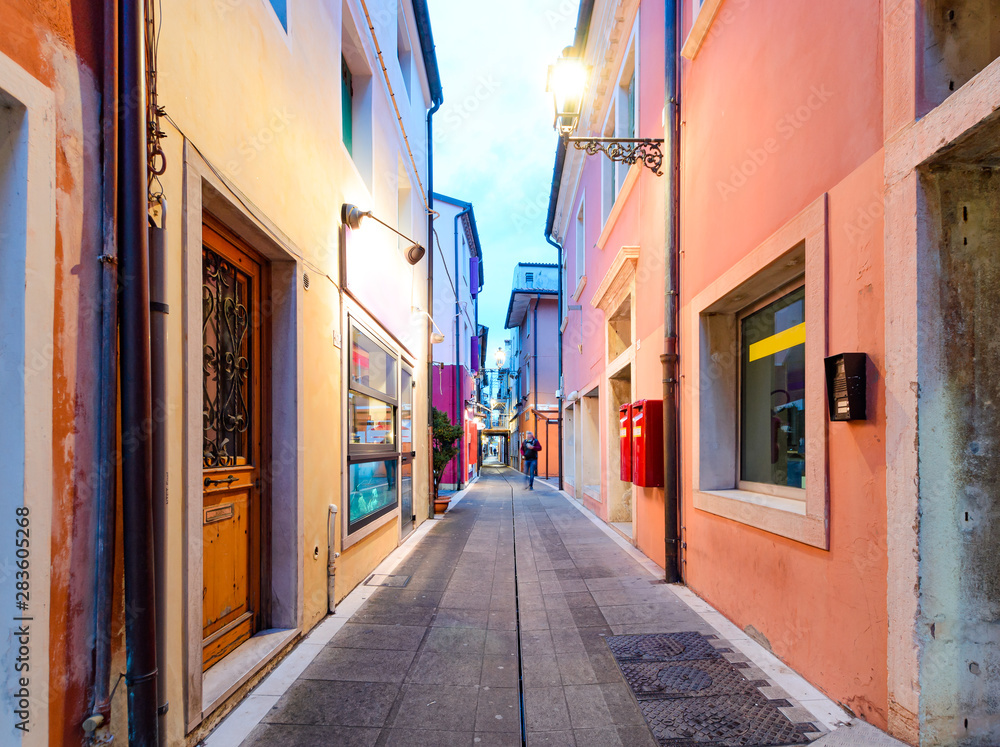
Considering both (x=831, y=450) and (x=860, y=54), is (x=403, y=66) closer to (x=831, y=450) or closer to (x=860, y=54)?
(x=860, y=54)

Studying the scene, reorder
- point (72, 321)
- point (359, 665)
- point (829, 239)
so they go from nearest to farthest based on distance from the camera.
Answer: point (72, 321) < point (829, 239) < point (359, 665)

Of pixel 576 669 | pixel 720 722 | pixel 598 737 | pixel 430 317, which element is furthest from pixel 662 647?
pixel 430 317

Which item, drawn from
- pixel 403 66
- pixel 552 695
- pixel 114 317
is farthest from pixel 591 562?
pixel 403 66

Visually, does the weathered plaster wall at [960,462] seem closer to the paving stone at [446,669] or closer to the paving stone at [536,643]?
the paving stone at [536,643]

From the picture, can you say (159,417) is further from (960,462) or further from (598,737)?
(960,462)

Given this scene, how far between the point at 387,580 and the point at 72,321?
15.2ft

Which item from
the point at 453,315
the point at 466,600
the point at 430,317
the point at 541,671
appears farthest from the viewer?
the point at 453,315

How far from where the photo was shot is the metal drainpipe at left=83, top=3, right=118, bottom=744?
6.80ft

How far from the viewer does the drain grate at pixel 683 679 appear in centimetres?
329

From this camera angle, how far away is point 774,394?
15.1ft

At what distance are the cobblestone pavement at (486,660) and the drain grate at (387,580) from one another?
0.19 ft

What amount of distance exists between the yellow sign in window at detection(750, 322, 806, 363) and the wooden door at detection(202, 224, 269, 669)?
3.89m

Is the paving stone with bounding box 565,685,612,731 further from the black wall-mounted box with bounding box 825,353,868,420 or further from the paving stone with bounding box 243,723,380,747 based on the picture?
the black wall-mounted box with bounding box 825,353,868,420

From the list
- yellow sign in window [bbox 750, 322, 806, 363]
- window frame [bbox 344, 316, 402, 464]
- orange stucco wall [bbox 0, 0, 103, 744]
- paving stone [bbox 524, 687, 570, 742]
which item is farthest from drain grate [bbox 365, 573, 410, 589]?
yellow sign in window [bbox 750, 322, 806, 363]
